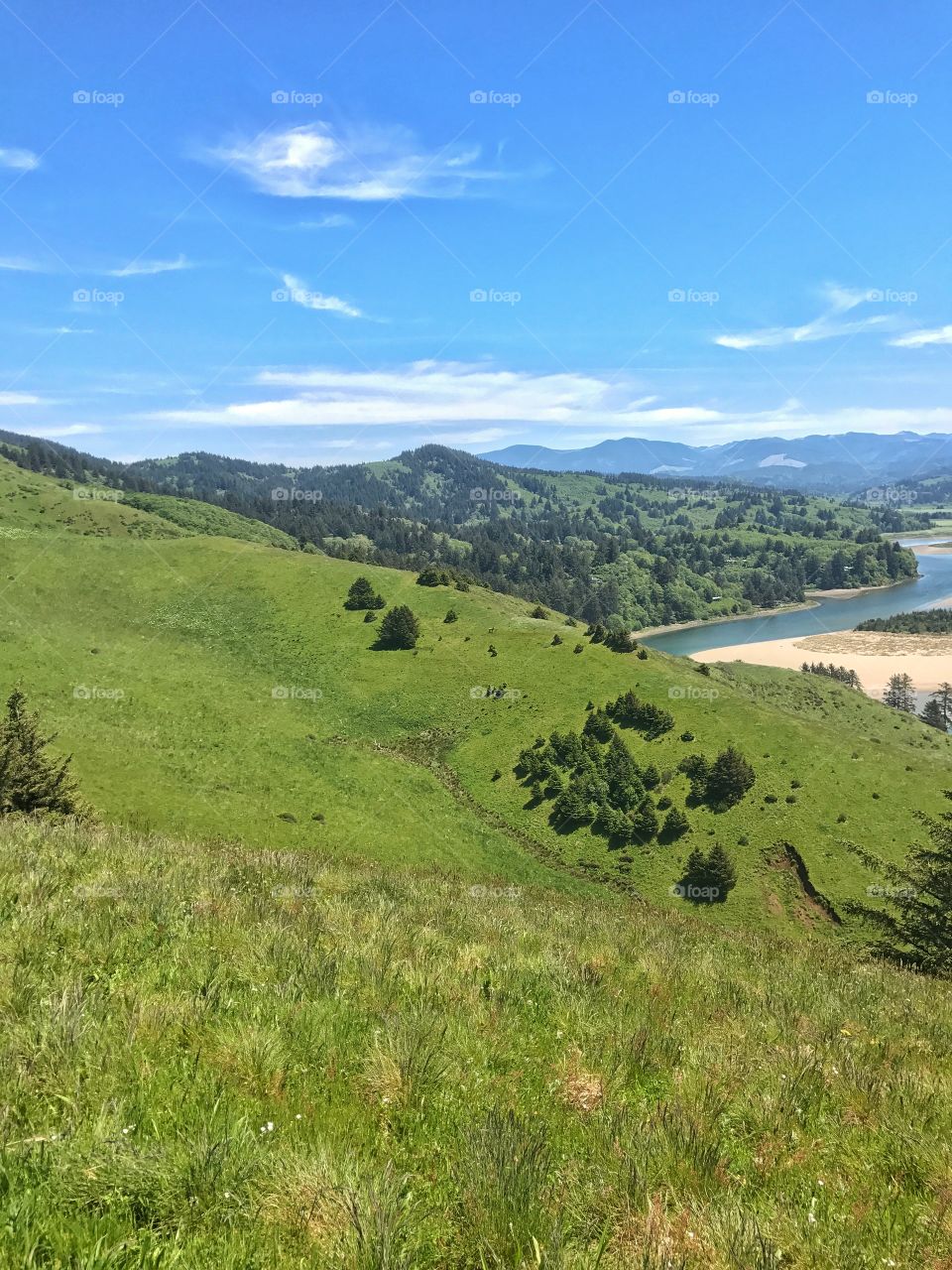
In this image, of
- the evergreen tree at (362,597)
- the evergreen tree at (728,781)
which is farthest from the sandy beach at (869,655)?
the evergreen tree at (728,781)

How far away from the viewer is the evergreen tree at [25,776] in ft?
68.2

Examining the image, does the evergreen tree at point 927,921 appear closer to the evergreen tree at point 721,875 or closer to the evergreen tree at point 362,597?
the evergreen tree at point 721,875

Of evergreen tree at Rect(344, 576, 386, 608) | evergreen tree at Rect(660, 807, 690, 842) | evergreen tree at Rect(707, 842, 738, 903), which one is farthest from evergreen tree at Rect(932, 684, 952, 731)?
evergreen tree at Rect(344, 576, 386, 608)

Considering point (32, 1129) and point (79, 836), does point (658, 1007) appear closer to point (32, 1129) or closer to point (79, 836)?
point (32, 1129)

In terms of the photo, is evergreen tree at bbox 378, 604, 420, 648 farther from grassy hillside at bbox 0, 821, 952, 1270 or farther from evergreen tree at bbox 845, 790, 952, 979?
grassy hillside at bbox 0, 821, 952, 1270

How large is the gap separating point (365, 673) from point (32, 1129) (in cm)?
7400

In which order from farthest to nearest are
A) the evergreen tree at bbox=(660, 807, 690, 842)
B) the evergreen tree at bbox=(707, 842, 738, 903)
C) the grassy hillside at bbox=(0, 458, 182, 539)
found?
the grassy hillside at bbox=(0, 458, 182, 539) → the evergreen tree at bbox=(660, 807, 690, 842) → the evergreen tree at bbox=(707, 842, 738, 903)

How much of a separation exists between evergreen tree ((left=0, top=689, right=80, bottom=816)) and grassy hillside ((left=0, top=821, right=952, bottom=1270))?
15.5m

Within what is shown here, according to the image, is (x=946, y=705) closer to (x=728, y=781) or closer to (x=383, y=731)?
(x=728, y=781)

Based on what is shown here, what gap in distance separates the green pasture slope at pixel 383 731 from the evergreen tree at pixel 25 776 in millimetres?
14452

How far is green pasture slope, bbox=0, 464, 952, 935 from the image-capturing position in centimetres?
4541

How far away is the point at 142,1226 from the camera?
119 inches

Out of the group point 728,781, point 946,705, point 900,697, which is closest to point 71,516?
point 728,781

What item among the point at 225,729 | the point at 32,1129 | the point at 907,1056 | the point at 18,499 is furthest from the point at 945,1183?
the point at 18,499
